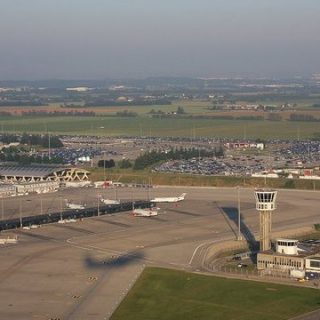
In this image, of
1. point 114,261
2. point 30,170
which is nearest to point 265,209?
point 114,261

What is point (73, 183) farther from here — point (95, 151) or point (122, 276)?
point (122, 276)

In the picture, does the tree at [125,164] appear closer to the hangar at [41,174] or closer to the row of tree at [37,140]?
the hangar at [41,174]

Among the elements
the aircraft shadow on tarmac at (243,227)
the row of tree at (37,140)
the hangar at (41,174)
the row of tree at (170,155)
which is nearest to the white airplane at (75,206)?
the aircraft shadow on tarmac at (243,227)

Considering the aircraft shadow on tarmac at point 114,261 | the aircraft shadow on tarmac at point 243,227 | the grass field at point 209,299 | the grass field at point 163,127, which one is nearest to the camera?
the grass field at point 209,299

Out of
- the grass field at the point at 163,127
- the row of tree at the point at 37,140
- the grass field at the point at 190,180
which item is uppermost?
the grass field at the point at 190,180

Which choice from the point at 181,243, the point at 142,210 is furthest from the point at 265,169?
the point at 181,243

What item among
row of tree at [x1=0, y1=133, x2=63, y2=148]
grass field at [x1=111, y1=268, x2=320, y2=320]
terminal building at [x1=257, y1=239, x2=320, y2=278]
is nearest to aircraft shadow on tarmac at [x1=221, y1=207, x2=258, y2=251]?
terminal building at [x1=257, y1=239, x2=320, y2=278]
